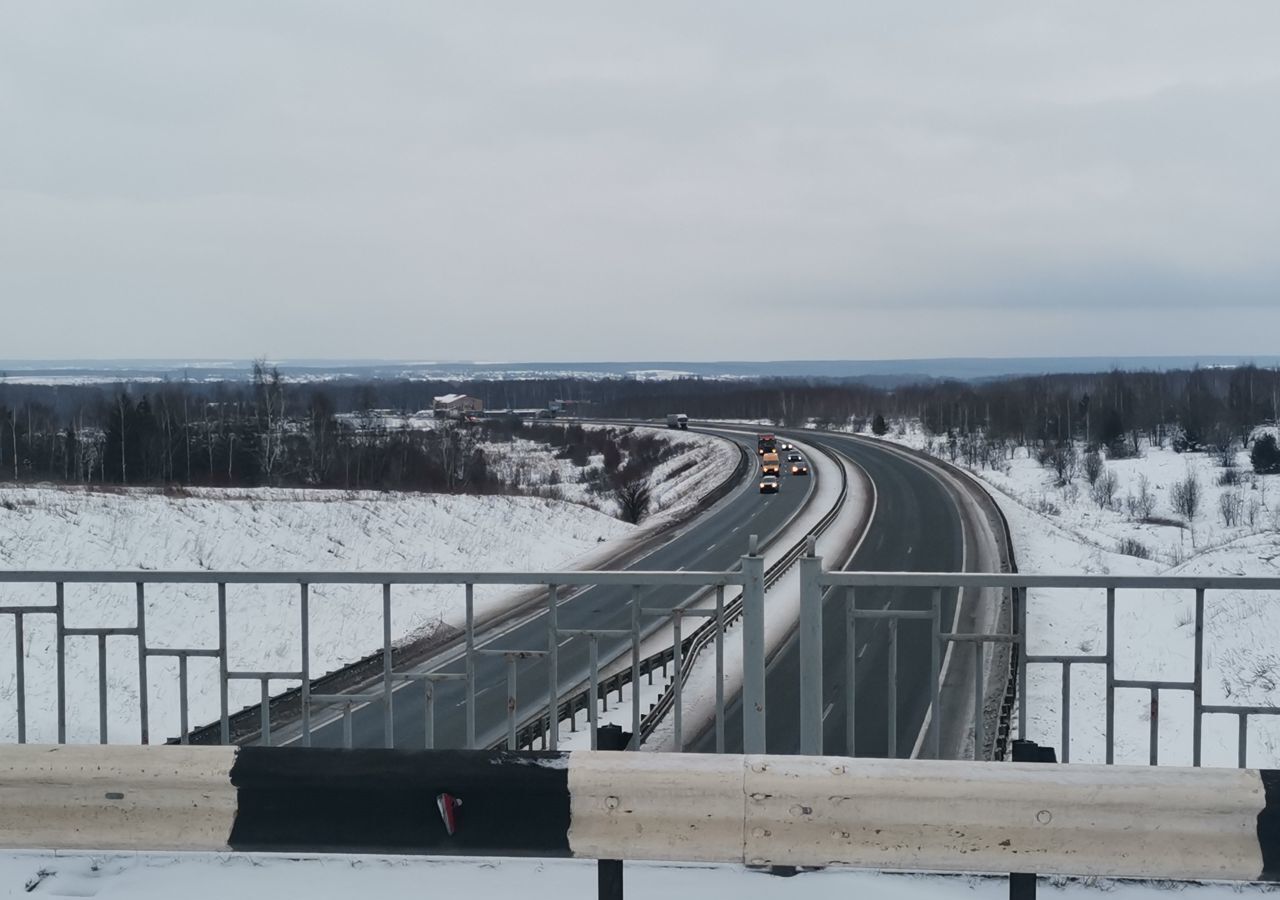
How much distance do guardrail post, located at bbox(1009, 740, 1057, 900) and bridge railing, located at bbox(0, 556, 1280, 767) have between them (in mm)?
767

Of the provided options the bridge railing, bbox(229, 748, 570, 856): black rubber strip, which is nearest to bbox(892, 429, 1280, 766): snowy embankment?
the bridge railing

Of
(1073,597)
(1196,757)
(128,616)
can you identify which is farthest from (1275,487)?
(1196,757)

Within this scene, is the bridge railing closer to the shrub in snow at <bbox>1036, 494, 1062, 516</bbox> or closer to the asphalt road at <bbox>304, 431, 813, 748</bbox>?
the asphalt road at <bbox>304, 431, 813, 748</bbox>

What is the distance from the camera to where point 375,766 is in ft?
12.5

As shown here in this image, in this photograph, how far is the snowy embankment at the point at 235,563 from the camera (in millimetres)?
18328

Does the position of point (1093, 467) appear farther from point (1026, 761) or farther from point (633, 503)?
point (1026, 761)

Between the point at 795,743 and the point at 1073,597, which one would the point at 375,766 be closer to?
the point at 795,743

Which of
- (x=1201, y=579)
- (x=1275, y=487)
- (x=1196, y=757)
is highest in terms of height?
(x=1201, y=579)

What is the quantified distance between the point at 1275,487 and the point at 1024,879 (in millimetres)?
73680

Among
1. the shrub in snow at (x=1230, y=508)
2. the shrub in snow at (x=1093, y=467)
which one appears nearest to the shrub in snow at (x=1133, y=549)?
the shrub in snow at (x=1230, y=508)

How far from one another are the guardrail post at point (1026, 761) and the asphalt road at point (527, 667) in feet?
9.25

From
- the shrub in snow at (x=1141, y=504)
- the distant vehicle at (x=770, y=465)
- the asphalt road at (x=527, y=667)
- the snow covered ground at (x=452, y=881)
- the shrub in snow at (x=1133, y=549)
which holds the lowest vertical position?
the shrub in snow at (x=1141, y=504)

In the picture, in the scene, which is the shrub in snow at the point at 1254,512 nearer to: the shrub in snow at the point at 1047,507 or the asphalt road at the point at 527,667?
the shrub in snow at the point at 1047,507

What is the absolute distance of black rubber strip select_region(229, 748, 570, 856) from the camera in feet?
12.3
